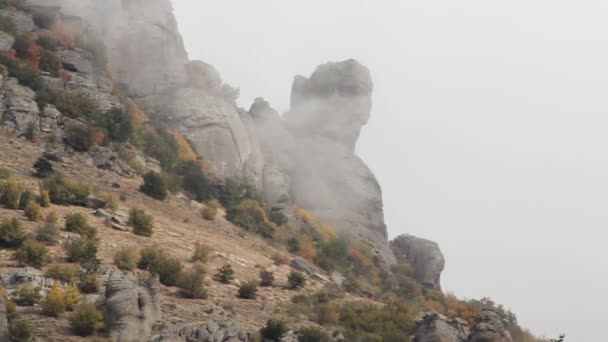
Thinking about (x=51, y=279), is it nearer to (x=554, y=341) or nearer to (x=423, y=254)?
(x=554, y=341)

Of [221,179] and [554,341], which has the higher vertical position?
[221,179]

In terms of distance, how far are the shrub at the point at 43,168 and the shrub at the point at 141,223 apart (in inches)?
249

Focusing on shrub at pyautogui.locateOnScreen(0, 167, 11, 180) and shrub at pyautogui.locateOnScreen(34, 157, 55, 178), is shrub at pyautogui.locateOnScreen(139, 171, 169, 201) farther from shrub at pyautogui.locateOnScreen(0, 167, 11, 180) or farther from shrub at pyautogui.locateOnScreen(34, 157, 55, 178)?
shrub at pyautogui.locateOnScreen(0, 167, 11, 180)

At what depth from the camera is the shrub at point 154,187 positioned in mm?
38688

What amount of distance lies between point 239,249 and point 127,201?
21.8ft

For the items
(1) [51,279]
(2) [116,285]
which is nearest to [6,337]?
(2) [116,285]

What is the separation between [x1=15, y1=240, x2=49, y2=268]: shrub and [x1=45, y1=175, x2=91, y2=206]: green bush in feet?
28.0

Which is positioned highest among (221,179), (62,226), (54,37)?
(54,37)

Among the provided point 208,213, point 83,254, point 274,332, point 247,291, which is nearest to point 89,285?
point 83,254

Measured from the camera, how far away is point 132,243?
2789cm

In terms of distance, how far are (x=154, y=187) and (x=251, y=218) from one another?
870cm

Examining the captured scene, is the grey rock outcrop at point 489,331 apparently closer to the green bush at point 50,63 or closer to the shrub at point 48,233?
the shrub at point 48,233

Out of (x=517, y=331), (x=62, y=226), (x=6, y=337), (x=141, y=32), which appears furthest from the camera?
(x=141, y=32)

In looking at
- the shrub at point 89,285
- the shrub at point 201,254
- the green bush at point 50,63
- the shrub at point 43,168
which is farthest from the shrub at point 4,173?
the green bush at point 50,63
